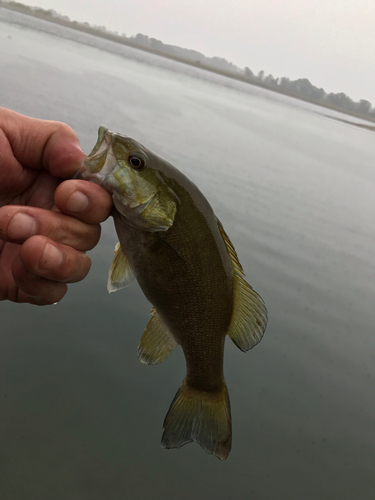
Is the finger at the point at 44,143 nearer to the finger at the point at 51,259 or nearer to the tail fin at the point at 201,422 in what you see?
the finger at the point at 51,259

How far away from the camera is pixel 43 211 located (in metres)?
1.64

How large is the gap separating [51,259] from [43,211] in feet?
0.71

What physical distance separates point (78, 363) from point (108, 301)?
2.95ft

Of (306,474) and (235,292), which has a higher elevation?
(235,292)

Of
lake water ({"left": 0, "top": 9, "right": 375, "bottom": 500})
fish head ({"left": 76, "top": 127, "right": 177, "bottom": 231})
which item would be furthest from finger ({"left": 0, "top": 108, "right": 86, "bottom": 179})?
lake water ({"left": 0, "top": 9, "right": 375, "bottom": 500})

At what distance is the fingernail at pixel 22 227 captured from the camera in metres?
1.56

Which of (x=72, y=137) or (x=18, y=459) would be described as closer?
(x=72, y=137)

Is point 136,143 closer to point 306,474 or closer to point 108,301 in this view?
point 108,301

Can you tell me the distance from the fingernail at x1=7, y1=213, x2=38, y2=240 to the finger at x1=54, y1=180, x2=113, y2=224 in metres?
0.14

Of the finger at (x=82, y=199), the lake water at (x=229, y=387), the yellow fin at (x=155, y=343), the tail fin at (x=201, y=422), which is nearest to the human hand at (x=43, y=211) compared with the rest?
the finger at (x=82, y=199)

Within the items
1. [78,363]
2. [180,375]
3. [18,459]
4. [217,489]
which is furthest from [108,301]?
[217,489]

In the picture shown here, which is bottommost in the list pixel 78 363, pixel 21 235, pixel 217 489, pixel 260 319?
pixel 217 489

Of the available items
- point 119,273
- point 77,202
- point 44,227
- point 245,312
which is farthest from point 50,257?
point 245,312

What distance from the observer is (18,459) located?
2.96 meters
